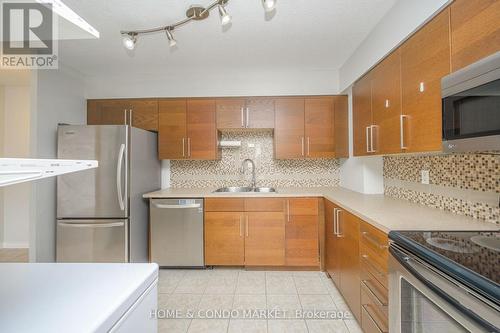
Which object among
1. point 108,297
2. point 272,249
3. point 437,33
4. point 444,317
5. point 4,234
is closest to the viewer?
point 108,297

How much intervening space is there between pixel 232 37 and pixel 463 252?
7.38ft

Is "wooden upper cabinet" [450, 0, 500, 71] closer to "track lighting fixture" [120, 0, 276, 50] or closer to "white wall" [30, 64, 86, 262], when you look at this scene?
"track lighting fixture" [120, 0, 276, 50]

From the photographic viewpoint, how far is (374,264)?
58.7 inches

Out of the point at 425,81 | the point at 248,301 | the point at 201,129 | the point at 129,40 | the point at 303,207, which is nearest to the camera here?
the point at 425,81

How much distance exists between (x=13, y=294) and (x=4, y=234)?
4.11 meters

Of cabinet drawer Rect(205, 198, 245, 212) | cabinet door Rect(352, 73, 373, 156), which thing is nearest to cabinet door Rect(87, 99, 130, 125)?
cabinet drawer Rect(205, 198, 245, 212)

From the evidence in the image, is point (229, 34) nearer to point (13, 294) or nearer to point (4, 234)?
point (13, 294)

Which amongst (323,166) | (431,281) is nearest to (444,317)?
(431,281)

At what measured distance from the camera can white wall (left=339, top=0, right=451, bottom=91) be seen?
1441 millimetres

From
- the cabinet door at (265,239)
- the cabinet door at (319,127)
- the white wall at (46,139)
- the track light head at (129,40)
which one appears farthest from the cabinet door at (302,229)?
the white wall at (46,139)

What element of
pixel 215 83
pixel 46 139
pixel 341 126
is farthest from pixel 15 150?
pixel 341 126

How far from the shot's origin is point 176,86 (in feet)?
10.1

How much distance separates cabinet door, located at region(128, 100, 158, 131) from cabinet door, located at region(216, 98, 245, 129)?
805 millimetres

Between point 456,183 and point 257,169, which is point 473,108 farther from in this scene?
point 257,169
